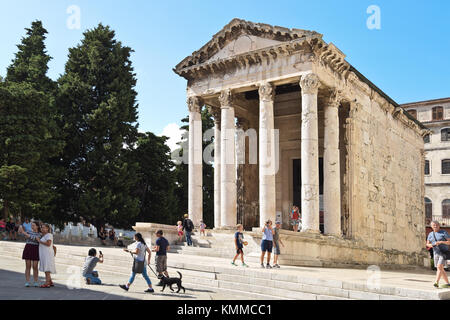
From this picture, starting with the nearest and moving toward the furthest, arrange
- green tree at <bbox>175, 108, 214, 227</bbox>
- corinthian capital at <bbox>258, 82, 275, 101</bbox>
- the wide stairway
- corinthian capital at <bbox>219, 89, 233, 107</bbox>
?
the wide stairway
corinthian capital at <bbox>258, 82, 275, 101</bbox>
corinthian capital at <bbox>219, 89, 233, 107</bbox>
green tree at <bbox>175, 108, 214, 227</bbox>

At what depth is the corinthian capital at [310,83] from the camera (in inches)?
795

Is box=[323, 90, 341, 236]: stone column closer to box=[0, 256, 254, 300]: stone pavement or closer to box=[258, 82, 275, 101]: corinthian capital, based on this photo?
box=[258, 82, 275, 101]: corinthian capital

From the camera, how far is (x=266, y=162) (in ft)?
68.9

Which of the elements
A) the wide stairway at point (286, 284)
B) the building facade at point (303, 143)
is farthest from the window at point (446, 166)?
the wide stairway at point (286, 284)

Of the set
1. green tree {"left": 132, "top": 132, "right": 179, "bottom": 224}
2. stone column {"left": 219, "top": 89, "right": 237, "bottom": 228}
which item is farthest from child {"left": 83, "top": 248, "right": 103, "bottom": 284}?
green tree {"left": 132, "top": 132, "right": 179, "bottom": 224}

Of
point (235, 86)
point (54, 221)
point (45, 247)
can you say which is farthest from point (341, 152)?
point (54, 221)

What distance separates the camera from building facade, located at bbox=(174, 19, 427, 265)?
20312 mm

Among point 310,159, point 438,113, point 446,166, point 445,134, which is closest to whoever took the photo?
point 310,159

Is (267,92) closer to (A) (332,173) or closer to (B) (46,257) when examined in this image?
(A) (332,173)

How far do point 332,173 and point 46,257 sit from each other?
14005mm

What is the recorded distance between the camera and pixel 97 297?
31.7 feet

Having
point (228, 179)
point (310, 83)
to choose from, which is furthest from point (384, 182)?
point (228, 179)

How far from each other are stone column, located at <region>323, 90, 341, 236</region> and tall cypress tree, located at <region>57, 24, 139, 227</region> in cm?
1541
